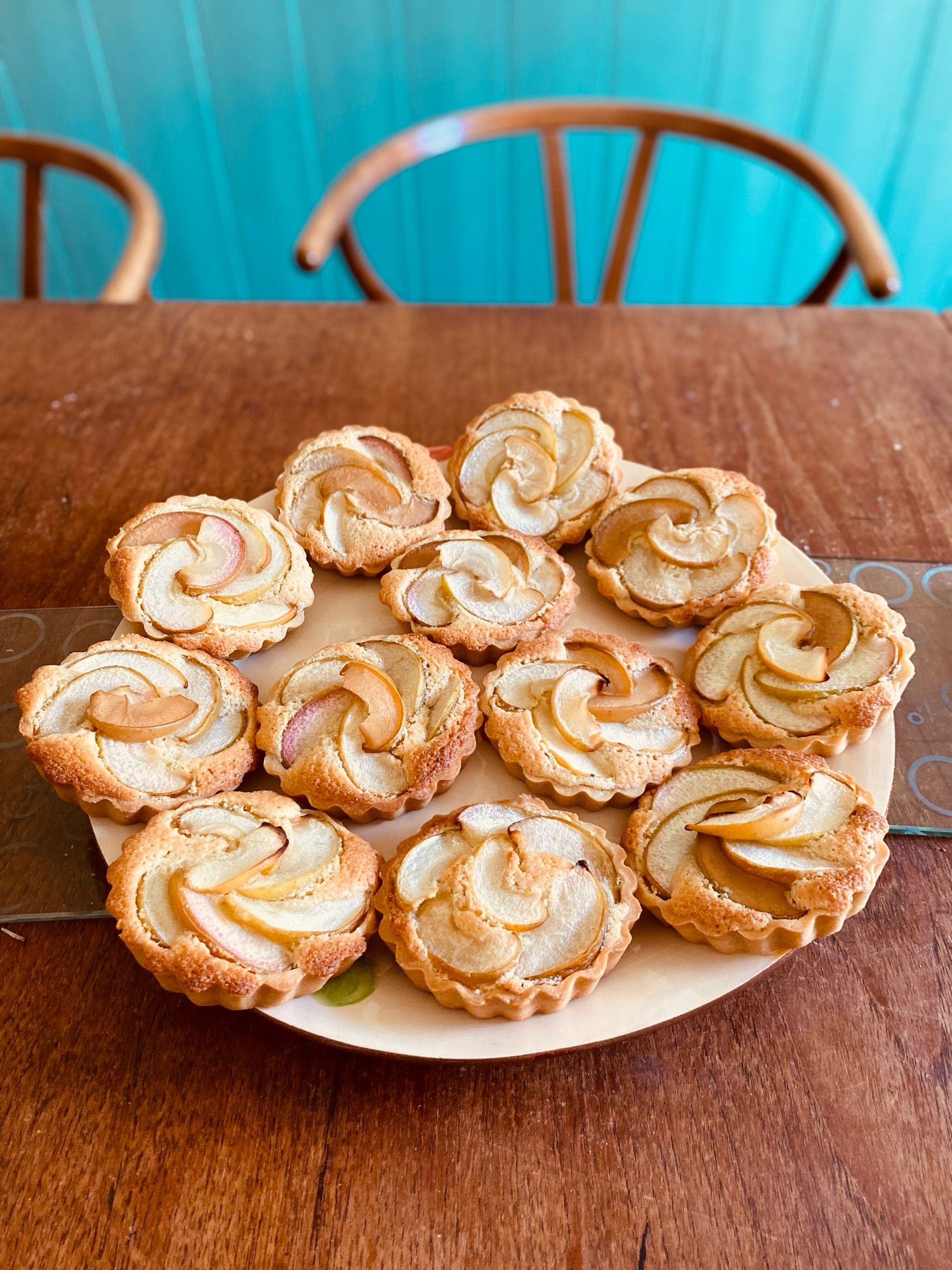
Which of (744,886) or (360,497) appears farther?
(360,497)

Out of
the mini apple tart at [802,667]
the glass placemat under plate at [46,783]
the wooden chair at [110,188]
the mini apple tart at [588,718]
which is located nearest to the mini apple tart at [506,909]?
the mini apple tart at [588,718]

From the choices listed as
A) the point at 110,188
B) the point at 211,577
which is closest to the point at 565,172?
the point at 110,188

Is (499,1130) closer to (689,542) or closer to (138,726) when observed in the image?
(138,726)

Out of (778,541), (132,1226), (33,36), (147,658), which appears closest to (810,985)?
(778,541)

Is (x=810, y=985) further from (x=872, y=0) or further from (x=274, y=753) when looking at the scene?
(x=872, y=0)

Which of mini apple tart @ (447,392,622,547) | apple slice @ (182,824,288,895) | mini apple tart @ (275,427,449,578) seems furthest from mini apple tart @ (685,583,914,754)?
apple slice @ (182,824,288,895)

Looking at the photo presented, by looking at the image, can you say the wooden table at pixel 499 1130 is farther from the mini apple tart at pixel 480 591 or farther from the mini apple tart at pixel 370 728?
the mini apple tart at pixel 480 591

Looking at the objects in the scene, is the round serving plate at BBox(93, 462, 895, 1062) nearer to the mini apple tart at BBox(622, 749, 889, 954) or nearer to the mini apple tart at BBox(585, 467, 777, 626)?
the mini apple tart at BBox(622, 749, 889, 954)
